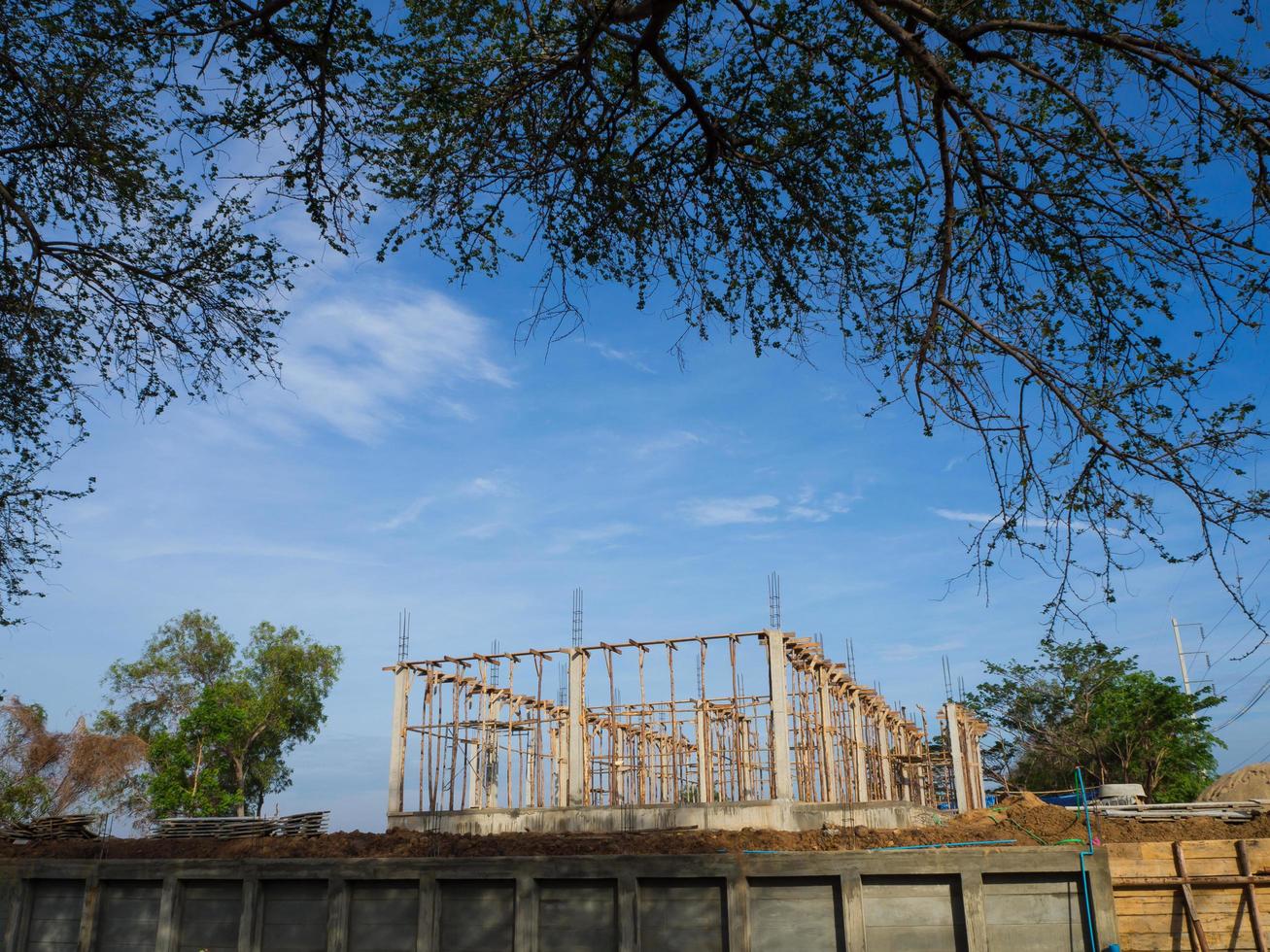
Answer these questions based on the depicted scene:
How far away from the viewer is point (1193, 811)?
18.0 metres

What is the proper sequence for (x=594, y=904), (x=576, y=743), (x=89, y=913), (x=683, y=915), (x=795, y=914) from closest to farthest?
(x=795, y=914) → (x=683, y=915) → (x=594, y=904) → (x=89, y=913) → (x=576, y=743)

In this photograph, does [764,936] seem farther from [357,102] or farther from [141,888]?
[357,102]

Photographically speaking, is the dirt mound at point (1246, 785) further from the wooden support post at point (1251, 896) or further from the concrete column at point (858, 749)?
the wooden support post at point (1251, 896)

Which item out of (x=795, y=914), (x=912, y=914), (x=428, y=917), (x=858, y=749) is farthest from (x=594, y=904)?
(x=858, y=749)

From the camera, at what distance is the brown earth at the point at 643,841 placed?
1614 centimetres

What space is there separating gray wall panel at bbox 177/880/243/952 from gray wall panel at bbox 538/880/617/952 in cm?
358

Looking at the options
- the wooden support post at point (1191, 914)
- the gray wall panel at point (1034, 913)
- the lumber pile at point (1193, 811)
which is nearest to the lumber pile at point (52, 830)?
the gray wall panel at point (1034, 913)

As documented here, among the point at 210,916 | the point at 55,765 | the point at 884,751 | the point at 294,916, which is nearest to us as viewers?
the point at 294,916

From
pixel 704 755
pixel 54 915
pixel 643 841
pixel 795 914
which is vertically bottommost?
pixel 54 915

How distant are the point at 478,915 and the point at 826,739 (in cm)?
1891

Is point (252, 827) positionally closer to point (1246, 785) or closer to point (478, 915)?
point (478, 915)

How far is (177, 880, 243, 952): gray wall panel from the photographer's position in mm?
11086

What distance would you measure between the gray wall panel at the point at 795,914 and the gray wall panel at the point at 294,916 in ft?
15.2

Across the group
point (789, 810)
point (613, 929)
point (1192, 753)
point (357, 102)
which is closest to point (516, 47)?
point (357, 102)
